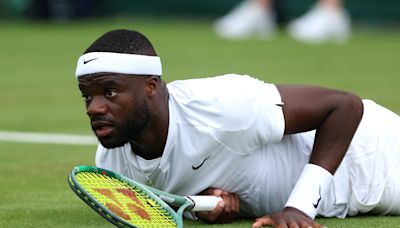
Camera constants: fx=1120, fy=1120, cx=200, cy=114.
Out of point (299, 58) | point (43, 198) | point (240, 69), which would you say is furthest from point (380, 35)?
point (43, 198)

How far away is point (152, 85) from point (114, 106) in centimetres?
31

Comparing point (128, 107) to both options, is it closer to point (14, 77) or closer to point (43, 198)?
point (43, 198)

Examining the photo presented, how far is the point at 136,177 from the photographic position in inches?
236

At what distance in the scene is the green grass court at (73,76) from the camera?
670 centimetres

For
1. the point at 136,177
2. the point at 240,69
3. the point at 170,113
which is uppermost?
the point at 170,113

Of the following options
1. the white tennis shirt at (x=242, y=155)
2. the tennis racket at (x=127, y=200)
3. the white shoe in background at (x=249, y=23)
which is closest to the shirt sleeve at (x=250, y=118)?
the white tennis shirt at (x=242, y=155)

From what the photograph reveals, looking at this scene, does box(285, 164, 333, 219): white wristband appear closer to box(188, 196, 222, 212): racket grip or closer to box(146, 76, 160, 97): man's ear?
box(188, 196, 222, 212): racket grip

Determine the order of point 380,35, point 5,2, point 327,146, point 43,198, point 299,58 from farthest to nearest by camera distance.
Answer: point 5,2 < point 380,35 < point 299,58 < point 43,198 < point 327,146

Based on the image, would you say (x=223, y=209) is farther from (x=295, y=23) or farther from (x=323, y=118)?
(x=295, y=23)

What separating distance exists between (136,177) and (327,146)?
3.40ft

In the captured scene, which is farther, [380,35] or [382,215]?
[380,35]

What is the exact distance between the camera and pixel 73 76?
15.1 m

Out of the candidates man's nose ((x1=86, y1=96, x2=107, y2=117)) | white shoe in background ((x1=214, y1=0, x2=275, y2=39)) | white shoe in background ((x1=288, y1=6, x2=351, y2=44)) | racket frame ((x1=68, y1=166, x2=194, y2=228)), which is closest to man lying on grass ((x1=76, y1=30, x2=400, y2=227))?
man's nose ((x1=86, y1=96, x2=107, y2=117))

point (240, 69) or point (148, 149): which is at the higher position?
point (148, 149)
